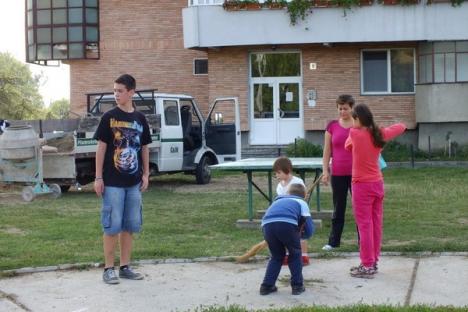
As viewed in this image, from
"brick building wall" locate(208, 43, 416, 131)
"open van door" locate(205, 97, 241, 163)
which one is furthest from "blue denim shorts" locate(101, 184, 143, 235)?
"brick building wall" locate(208, 43, 416, 131)

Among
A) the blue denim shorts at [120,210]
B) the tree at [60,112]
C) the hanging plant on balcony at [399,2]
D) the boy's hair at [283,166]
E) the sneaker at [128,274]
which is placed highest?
the hanging plant on balcony at [399,2]

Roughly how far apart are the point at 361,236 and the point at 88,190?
1189 cm

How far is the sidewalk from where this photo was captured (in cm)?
771

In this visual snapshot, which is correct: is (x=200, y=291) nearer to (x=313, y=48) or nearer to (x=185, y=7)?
(x=313, y=48)

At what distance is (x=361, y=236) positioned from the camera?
8.77m

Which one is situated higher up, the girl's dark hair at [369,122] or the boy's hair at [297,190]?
the girl's dark hair at [369,122]

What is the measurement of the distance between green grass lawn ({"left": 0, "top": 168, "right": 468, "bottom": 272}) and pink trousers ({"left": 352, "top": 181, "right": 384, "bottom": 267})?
1.48m

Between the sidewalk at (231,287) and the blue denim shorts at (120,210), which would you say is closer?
the sidewalk at (231,287)

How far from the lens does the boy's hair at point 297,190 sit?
27.0 ft

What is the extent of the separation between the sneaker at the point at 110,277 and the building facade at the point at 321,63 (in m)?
20.3

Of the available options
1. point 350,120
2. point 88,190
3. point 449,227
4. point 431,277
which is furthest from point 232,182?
point 431,277

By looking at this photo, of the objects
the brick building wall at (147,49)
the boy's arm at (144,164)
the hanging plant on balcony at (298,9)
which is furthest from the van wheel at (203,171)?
the boy's arm at (144,164)

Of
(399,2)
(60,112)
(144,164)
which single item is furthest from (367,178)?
(60,112)

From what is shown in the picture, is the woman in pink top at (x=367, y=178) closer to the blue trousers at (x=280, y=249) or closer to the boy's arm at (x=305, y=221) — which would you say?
the boy's arm at (x=305, y=221)
